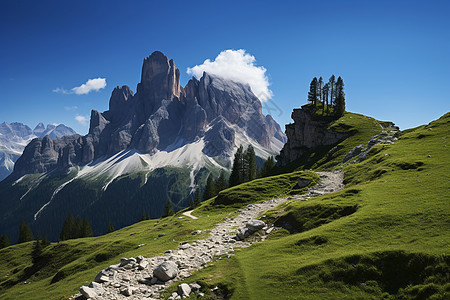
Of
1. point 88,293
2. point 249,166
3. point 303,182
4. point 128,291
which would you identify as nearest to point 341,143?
point 249,166

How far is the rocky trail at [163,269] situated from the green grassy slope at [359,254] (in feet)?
5.86

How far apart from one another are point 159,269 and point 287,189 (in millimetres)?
39084

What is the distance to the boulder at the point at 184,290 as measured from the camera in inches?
649

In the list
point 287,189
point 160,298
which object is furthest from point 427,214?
point 287,189

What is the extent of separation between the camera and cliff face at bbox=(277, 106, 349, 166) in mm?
99088

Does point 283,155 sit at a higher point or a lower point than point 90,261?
higher

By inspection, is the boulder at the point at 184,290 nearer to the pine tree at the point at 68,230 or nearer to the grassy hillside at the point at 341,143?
the grassy hillside at the point at 341,143

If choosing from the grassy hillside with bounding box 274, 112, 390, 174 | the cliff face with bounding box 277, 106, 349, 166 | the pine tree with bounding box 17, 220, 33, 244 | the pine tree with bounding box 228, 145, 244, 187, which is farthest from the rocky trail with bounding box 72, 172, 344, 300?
the pine tree with bounding box 17, 220, 33, 244

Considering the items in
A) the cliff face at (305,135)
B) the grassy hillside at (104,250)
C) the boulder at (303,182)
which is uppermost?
the cliff face at (305,135)

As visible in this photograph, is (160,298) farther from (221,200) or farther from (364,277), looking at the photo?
(221,200)

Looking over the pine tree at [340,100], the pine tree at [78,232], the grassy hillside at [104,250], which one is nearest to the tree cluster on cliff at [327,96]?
the pine tree at [340,100]

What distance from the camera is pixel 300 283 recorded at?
1537cm

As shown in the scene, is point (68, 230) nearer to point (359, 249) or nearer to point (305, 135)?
point (305, 135)

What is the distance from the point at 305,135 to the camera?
366 feet
